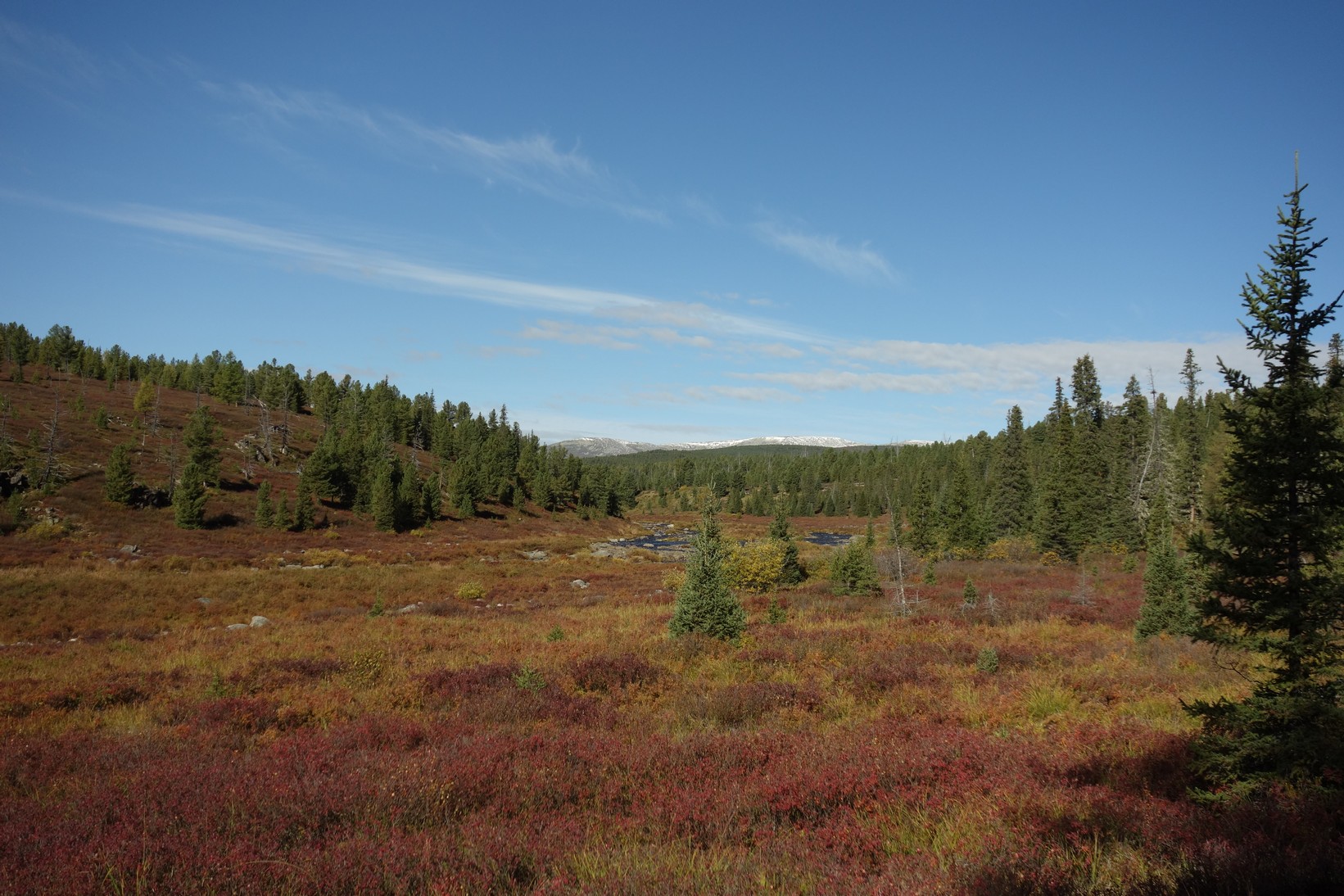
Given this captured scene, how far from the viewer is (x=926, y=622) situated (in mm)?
18703

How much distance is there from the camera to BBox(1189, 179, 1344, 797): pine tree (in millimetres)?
6074

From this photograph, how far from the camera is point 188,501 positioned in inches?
1854

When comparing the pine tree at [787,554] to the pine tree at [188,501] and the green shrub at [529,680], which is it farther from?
the pine tree at [188,501]

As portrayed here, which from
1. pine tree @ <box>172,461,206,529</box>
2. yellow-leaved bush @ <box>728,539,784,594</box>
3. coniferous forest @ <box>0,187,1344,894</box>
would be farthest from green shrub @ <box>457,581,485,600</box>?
pine tree @ <box>172,461,206,529</box>

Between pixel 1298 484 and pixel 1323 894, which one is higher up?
pixel 1298 484

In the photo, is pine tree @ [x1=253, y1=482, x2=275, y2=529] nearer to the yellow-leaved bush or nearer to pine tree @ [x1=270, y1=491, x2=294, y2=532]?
pine tree @ [x1=270, y1=491, x2=294, y2=532]

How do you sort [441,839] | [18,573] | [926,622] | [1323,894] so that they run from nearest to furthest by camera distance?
[1323,894] → [441,839] → [926,622] → [18,573]

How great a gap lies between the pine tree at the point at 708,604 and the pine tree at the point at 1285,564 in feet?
32.9

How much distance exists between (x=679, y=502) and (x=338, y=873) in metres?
150

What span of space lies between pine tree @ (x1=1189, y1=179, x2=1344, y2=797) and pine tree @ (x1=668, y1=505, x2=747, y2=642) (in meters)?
10.0

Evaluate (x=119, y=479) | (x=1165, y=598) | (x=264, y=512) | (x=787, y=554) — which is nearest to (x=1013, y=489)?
(x=787, y=554)

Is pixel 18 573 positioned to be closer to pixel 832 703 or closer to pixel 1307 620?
pixel 832 703

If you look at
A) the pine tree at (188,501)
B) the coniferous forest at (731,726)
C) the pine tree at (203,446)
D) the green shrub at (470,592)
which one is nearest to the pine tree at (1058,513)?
the coniferous forest at (731,726)

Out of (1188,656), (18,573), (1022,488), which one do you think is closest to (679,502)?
(1022,488)
